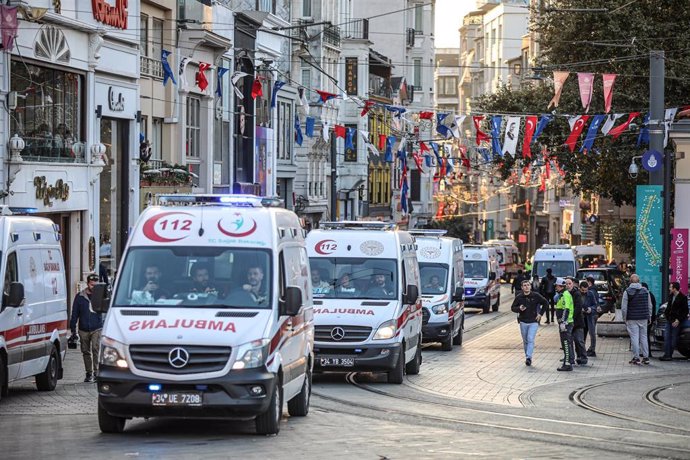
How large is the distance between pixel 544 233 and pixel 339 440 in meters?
108

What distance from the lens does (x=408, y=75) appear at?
112 m

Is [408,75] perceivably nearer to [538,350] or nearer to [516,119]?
[516,119]

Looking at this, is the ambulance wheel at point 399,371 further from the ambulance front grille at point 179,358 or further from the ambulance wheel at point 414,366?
the ambulance front grille at point 179,358

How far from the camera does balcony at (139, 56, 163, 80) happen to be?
1592 inches

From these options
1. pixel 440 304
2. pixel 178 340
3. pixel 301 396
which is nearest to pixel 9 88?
pixel 440 304

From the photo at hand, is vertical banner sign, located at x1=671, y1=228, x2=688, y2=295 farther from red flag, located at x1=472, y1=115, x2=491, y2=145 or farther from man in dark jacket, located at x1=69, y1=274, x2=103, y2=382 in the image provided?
man in dark jacket, located at x1=69, y1=274, x2=103, y2=382

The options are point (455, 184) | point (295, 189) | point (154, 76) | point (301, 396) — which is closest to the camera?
point (301, 396)

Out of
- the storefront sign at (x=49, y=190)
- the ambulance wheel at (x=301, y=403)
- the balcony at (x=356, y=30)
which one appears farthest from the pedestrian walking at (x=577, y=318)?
the balcony at (x=356, y=30)

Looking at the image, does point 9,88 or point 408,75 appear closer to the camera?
point 9,88

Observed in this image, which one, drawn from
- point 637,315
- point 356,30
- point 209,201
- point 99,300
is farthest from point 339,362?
point 356,30

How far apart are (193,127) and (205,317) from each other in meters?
30.5

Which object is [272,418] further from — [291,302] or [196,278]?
[196,278]

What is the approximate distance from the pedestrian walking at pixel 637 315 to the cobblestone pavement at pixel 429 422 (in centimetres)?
68

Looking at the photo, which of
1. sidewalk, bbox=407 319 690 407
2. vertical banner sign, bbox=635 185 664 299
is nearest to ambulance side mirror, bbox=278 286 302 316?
sidewalk, bbox=407 319 690 407
